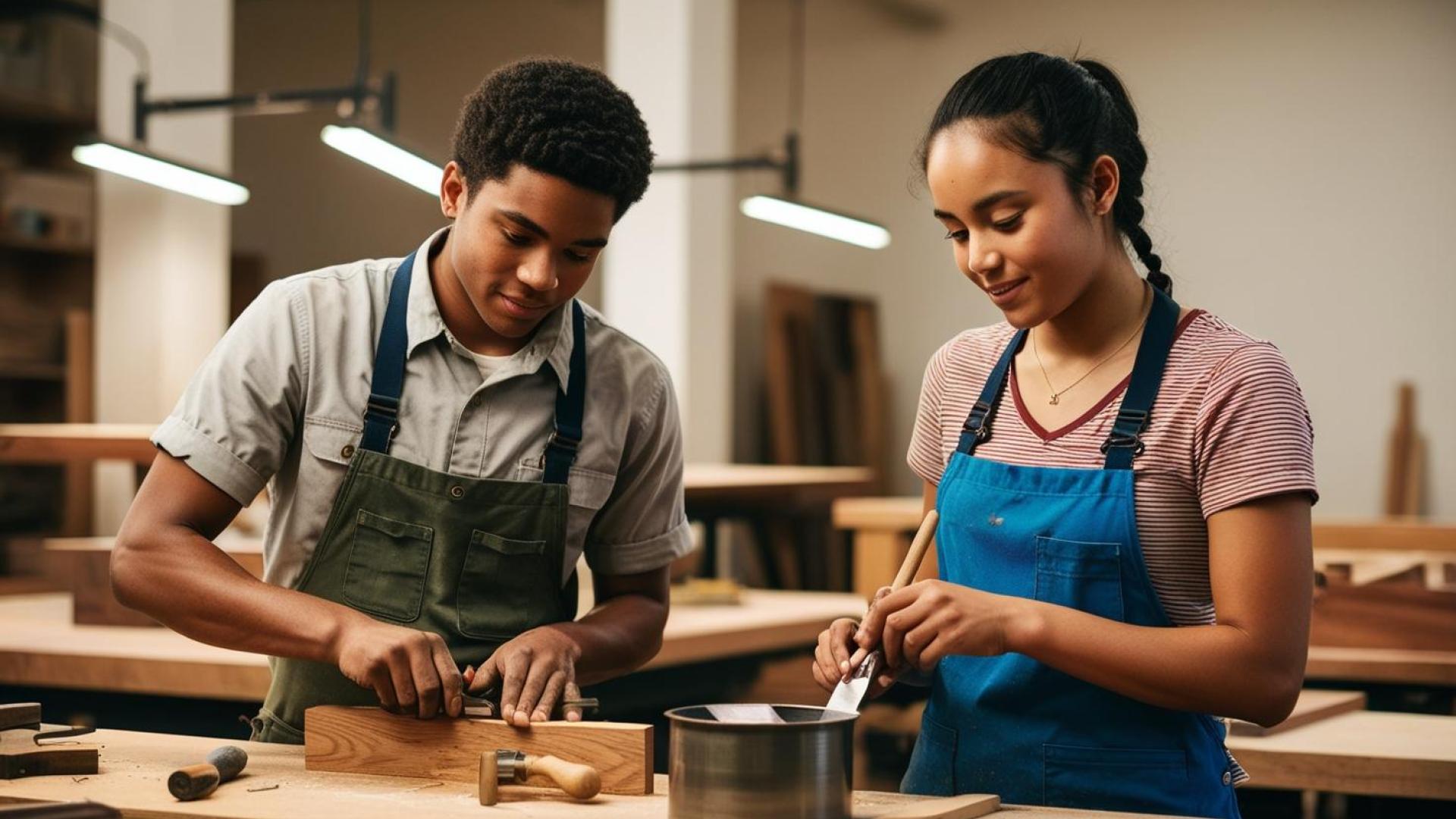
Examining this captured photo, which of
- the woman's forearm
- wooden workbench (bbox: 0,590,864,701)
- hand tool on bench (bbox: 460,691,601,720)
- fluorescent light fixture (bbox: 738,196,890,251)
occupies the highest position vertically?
fluorescent light fixture (bbox: 738,196,890,251)

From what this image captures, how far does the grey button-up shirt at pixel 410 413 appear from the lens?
5.84 ft

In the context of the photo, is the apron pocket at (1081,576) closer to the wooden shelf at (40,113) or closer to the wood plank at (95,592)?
the wood plank at (95,592)

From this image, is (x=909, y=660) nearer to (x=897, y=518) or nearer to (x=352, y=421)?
(x=352, y=421)

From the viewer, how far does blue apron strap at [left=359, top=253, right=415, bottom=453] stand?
1840mm

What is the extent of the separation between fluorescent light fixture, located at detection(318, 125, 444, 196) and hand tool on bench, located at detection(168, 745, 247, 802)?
10.7 feet

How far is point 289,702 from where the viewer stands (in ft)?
6.27

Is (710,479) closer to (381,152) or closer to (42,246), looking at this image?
(381,152)

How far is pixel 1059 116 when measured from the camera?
1677 millimetres

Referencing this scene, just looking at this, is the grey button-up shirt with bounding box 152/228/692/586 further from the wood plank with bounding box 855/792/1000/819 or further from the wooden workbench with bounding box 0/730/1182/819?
the wood plank with bounding box 855/792/1000/819

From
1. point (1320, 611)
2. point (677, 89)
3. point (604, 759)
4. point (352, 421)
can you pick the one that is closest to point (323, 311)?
point (352, 421)

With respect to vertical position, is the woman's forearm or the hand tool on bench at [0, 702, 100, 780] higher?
the woman's forearm

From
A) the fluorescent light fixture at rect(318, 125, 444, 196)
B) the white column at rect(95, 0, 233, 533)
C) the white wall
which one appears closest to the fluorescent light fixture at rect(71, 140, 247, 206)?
the white column at rect(95, 0, 233, 533)

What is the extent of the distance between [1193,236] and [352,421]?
7.08 metres

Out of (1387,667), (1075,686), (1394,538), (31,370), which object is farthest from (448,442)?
(31,370)
